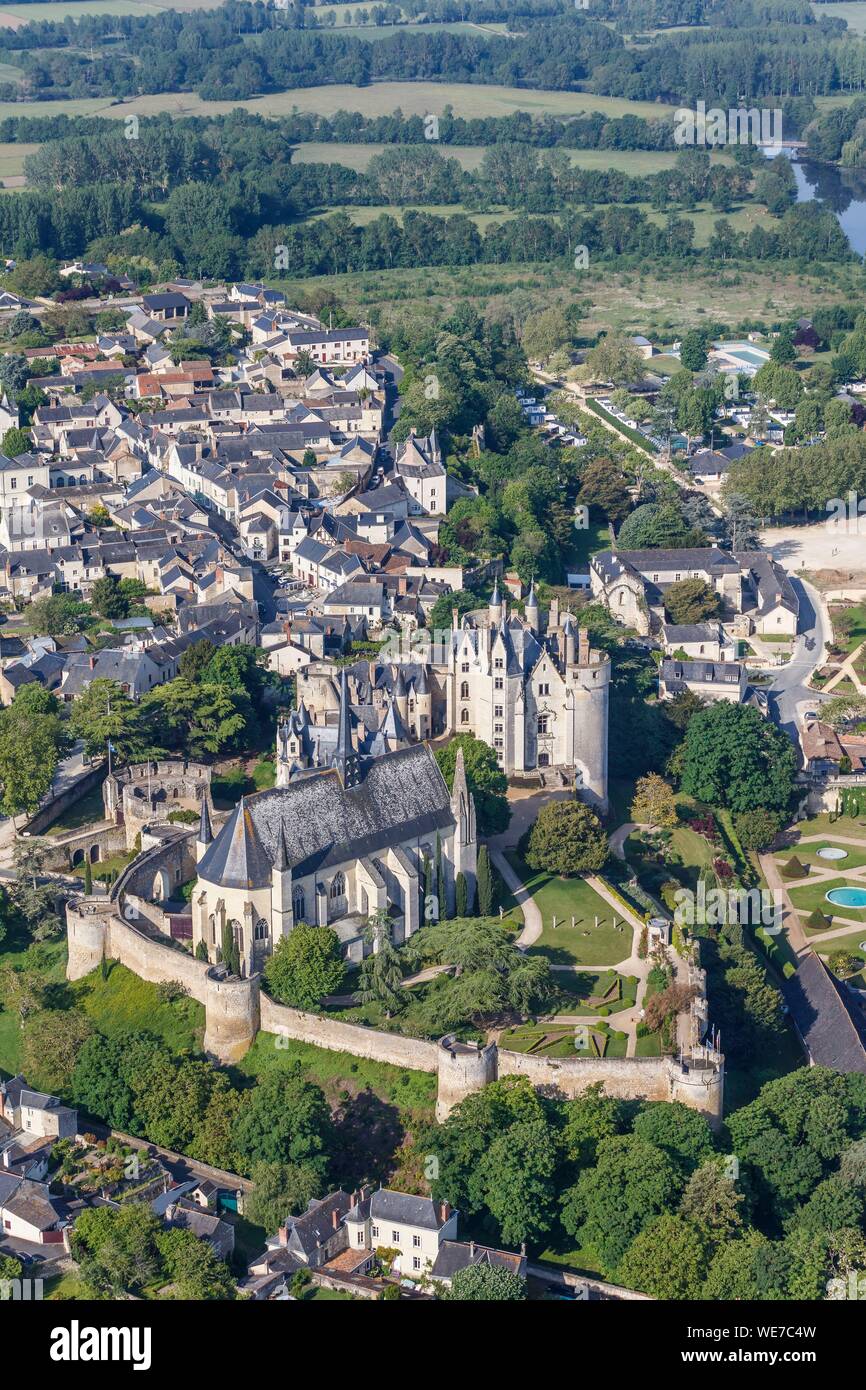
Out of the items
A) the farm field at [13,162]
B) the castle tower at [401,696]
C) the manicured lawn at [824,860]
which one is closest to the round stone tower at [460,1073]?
the castle tower at [401,696]

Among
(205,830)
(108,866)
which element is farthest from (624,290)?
(205,830)

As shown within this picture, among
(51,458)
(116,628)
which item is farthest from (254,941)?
(51,458)

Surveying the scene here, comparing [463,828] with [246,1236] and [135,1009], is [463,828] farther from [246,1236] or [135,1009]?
[246,1236]

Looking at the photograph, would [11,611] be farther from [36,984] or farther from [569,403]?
[569,403]

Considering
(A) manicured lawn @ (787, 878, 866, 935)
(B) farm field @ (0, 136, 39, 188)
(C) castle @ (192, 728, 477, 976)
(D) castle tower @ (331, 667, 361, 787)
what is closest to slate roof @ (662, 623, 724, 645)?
(A) manicured lawn @ (787, 878, 866, 935)

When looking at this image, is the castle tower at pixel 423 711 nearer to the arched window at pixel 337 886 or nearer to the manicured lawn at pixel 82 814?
the manicured lawn at pixel 82 814

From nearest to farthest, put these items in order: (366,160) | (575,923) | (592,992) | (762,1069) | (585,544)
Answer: (592,992), (762,1069), (575,923), (585,544), (366,160)
